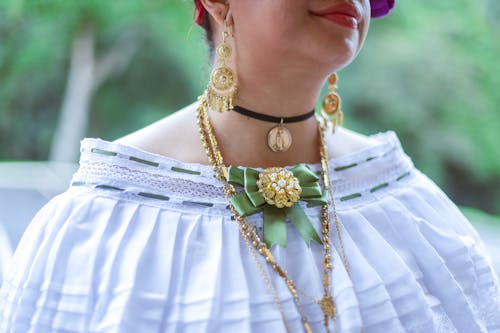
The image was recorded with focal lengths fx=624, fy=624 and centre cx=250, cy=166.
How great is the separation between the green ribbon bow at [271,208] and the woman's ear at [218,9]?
25 cm

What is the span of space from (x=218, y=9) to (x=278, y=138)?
9.6 inches

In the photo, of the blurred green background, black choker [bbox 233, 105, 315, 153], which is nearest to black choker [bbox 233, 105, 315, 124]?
black choker [bbox 233, 105, 315, 153]

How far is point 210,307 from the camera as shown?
92 centimetres

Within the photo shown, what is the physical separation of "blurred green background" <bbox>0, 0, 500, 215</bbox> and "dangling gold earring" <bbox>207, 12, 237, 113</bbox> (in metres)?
2.36

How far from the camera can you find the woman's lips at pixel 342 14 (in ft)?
3.24

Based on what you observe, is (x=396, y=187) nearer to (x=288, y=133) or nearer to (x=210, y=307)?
(x=288, y=133)

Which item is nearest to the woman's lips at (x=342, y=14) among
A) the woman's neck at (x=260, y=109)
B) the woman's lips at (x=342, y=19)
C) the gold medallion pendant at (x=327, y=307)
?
the woman's lips at (x=342, y=19)

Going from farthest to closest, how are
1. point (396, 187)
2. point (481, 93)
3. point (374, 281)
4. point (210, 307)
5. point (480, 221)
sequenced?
1. point (481, 93)
2. point (480, 221)
3. point (396, 187)
4. point (374, 281)
5. point (210, 307)

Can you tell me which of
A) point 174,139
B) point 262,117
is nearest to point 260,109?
point 262,117

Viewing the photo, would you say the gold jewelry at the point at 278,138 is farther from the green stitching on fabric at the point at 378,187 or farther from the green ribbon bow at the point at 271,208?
the green stitching on fabric at the point at 378,187

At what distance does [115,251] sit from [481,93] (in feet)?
9.57

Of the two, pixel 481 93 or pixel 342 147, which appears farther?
pixel 481 93

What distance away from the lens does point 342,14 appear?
1.00 meters

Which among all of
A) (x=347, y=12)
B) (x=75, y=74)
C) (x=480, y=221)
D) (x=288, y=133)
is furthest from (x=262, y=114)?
(x=75, y=74)
